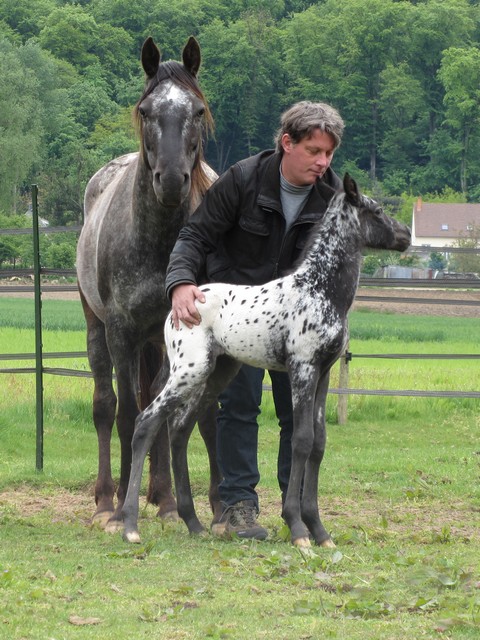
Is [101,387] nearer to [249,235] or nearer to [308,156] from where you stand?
[249,235]

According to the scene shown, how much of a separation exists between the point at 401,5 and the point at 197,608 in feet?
408

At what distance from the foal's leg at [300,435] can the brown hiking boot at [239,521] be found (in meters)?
0.47

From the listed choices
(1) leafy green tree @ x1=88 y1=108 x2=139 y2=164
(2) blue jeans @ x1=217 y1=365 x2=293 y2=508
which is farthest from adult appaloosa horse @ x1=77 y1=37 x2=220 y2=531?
(1) leafy green tree @ x1=88 y1=108 x2=139 y2=164

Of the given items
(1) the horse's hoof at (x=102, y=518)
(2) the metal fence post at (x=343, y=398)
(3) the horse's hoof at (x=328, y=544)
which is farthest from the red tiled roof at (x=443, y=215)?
(3) the horse's hoof at (x=328, y=544)

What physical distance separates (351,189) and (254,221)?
689mm

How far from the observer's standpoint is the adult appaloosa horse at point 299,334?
18.6 feet

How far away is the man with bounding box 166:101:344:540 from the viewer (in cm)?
592

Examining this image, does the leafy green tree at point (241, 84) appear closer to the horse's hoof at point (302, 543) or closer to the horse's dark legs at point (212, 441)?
the horse's dark legs at point (212, 441)

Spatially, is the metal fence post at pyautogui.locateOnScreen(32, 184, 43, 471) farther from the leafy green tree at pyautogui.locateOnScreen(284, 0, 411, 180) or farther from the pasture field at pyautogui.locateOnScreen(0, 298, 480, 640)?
the leafy green tree at pyautogui.locateOnScreen(284, 0, 411, 180)

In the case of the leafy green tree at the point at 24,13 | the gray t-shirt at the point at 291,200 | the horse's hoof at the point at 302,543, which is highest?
the leafy green tree at the point at 24,13

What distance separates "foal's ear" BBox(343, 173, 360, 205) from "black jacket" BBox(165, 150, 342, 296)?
1.26ft

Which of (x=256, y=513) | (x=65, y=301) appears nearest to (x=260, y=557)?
(x=256, y=513)

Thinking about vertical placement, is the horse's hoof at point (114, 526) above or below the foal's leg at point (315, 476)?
below

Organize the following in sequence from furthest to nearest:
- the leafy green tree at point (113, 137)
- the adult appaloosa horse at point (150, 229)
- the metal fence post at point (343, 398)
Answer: the leafy green tree at point (113, 137)
the metal fence post at point (343, 398)
the adult appaloosa horse at point (150, 229)
